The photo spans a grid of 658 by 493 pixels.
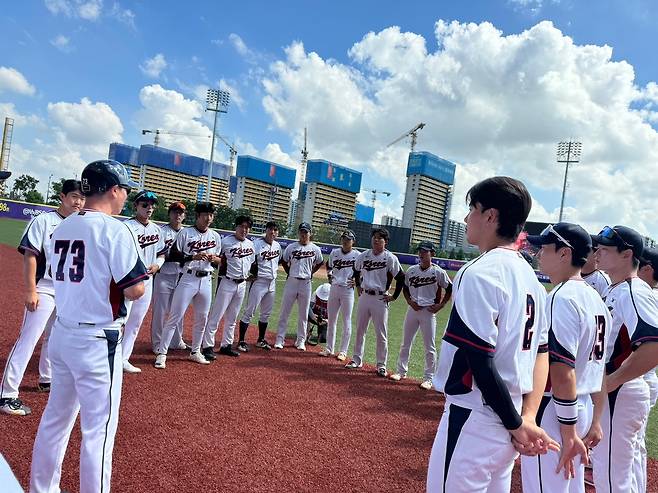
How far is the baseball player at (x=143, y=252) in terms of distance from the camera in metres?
5.42

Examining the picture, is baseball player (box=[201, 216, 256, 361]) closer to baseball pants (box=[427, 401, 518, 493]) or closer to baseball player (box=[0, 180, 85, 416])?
baseball player (box=[0, 180, 85, 416])

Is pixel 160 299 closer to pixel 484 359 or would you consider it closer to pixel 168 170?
pixel 484 359

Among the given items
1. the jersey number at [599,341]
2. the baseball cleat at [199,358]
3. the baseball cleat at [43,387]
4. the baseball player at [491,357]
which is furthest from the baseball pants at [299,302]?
the baseball player at [491,357]

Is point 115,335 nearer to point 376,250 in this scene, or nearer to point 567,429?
point 567,429

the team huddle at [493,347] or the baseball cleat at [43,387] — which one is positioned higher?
the team huddle at [493,347]

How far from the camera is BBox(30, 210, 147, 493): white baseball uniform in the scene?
240 centimetres

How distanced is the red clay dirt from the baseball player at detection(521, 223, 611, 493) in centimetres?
165

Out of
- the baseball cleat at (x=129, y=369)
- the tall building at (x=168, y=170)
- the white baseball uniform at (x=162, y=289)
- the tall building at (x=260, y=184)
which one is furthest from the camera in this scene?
the tall building at (x=168, y=170)

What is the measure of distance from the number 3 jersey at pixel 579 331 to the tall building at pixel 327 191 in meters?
97.1

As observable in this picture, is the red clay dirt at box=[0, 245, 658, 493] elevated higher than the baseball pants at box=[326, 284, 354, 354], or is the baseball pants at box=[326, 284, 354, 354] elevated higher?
the baseball pants at box=[326, 284, 354, 354]

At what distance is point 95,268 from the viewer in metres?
2.46

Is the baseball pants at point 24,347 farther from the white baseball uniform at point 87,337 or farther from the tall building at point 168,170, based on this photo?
the tall building at point 168,170

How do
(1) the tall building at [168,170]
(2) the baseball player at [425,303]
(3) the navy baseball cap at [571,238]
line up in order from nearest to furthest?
(3) the navy baseball cap at [571,238] < (2) the baseball player at [425,303] < (1) the tall building at [168,170]

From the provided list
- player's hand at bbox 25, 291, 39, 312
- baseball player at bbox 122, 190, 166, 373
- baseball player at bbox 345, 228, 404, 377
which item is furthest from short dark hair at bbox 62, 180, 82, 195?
baseball player at bbox 345, 228, 404, 377
